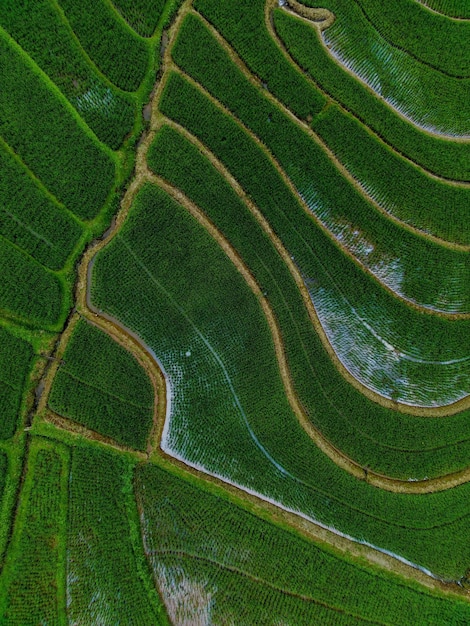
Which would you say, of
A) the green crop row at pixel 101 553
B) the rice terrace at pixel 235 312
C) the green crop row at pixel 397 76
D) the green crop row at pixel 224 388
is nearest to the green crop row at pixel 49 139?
the rice terrace at pixel 235 312

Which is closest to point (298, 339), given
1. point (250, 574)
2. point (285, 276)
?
point (285, 276)

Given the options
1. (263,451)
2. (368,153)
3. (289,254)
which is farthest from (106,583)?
(368,153)

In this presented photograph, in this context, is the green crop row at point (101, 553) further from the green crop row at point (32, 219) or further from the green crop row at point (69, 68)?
the green crop row at point (69, 68)

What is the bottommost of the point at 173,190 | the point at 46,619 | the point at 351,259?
the point at 46,619

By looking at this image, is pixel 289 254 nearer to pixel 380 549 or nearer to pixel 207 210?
pixel 207 210

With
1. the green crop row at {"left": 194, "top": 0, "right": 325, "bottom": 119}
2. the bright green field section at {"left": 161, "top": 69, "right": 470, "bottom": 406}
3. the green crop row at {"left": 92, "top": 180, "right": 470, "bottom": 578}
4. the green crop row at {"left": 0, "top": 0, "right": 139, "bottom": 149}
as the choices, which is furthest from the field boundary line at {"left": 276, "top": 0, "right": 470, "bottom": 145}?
the green crop row at {"left": 92, "top": 180, "right": 470, "bottom": 578}

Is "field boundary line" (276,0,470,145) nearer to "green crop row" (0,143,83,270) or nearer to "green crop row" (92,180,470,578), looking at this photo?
"green crop row" (92,180,470,578)

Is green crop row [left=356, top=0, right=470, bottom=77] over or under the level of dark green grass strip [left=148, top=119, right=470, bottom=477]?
over
